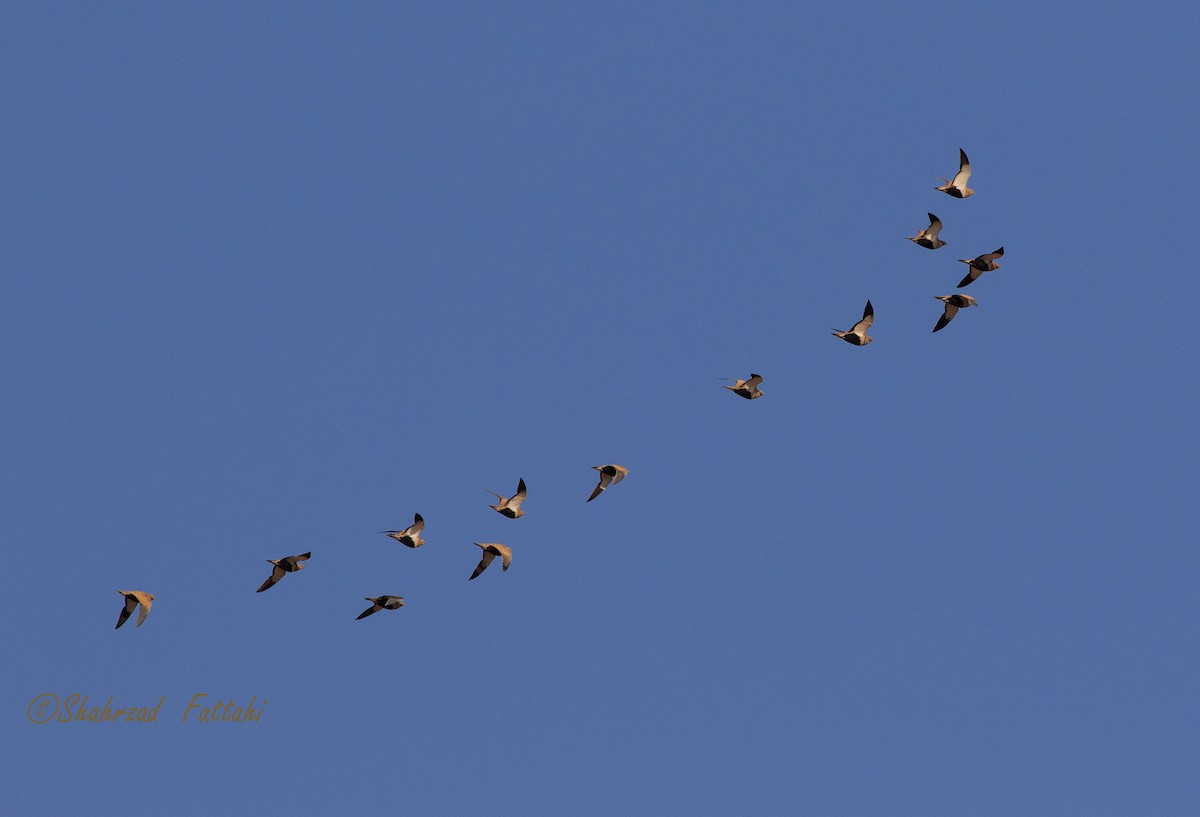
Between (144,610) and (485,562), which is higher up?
(485,562)

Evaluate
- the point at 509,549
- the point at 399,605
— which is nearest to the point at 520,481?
the point at 509,549

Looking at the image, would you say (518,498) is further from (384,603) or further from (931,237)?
(931,237)

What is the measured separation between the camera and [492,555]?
6331cm

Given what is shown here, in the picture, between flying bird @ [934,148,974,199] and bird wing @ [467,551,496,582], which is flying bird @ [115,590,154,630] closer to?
bird wing @ [467,551,496,582]

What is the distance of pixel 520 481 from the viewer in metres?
64.3

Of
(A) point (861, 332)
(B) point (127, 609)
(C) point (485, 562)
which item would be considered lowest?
(B) point (127, 609)

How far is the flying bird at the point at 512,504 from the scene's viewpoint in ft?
207

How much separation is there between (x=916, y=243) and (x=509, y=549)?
2072cm

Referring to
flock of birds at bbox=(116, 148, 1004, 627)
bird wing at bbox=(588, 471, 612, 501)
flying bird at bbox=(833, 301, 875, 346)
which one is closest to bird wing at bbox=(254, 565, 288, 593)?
flock of birds at bbox=(116, 148, 1004, 627)

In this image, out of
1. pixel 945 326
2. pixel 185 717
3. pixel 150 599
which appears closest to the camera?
pixel 150 599

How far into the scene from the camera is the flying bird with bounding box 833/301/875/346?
6450 cm

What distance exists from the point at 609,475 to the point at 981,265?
17.9 metres

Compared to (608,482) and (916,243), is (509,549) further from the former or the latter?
(916,243)

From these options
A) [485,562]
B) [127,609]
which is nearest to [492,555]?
[485,562]
